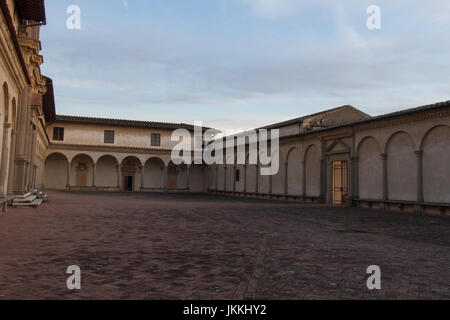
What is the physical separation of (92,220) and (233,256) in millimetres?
6857

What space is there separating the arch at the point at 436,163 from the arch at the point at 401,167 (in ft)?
2.17

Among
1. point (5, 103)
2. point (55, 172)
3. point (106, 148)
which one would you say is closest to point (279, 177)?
point (5, 103)

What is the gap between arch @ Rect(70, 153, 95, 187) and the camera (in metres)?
43.8

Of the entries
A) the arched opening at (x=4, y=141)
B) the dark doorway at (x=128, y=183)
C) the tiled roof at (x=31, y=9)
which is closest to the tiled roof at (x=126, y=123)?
the dark doorway at (x=128, y=183)

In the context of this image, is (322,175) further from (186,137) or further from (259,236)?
(186,137)

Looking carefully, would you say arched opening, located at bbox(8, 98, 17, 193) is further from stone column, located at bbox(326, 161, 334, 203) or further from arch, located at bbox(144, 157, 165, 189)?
arch, located at bbox(144, 157, 165, 189)

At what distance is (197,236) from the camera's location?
936 cm

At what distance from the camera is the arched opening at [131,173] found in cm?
4678

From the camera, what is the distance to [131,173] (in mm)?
46969

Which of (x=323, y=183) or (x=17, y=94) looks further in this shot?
(x=323, y=183)

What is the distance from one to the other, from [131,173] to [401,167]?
1339 inches

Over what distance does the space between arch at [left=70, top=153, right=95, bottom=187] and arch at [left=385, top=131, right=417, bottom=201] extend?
110ft

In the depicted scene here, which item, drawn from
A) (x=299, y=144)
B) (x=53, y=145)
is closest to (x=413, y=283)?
(x=299, y=144)

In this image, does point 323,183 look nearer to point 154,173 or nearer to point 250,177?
point 250,177
